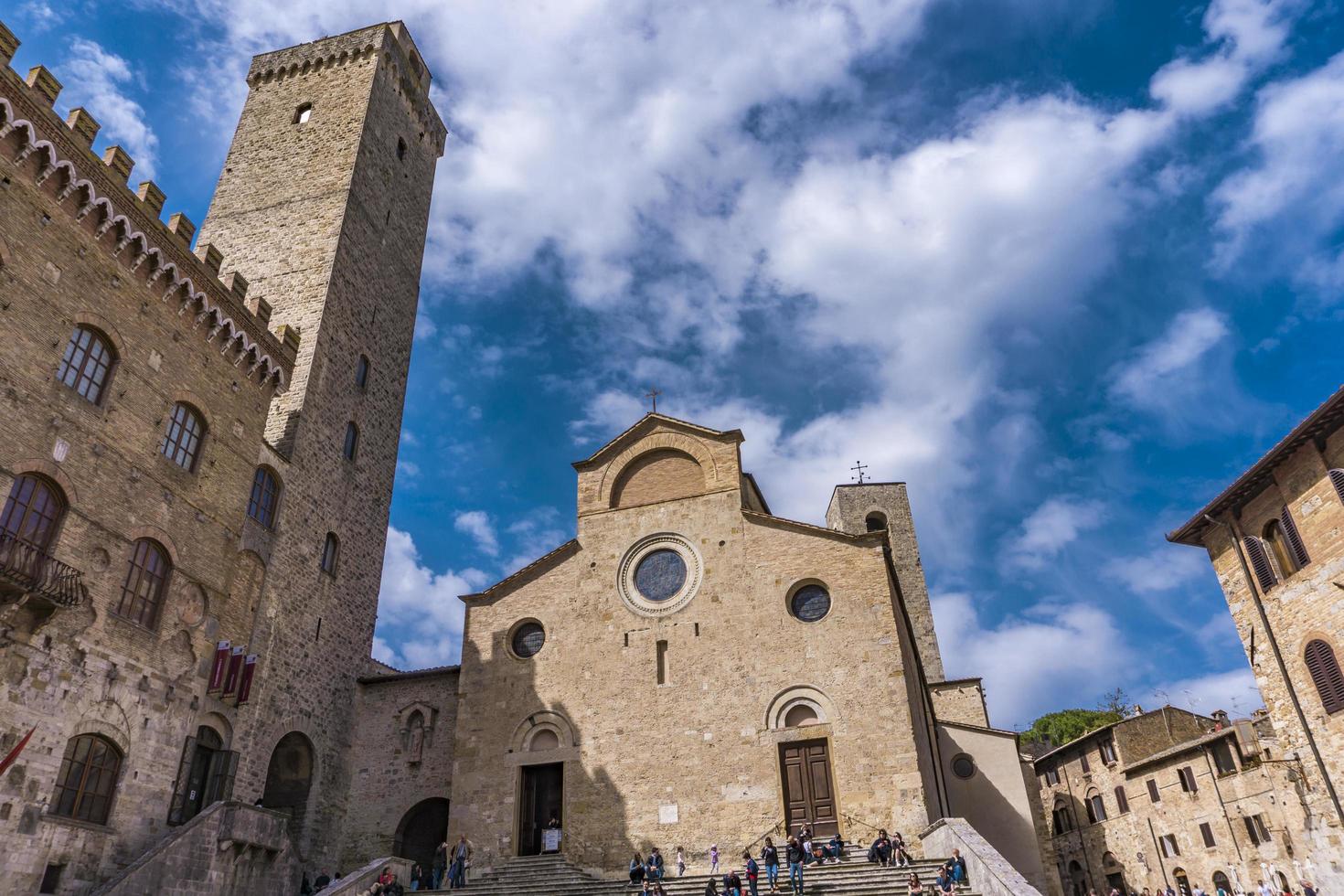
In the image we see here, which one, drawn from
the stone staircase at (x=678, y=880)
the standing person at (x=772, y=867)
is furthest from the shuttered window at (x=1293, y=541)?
the standing person at (x=772, y=867)

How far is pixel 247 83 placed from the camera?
106 feet

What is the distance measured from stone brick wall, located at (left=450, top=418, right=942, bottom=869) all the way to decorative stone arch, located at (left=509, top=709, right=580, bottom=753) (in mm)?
50

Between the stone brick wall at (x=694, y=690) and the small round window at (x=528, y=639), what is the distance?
0.88 feet

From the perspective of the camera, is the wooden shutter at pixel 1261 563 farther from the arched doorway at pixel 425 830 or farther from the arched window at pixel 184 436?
the arched window at pixel 184 436

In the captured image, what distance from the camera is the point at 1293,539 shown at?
19.1 m

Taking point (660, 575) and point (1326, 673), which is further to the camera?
point (660, 575)

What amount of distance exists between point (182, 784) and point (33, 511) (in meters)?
6.15

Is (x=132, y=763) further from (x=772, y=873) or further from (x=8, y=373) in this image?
(x=772, y=873)

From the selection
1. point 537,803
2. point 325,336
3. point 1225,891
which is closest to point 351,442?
point 325,336

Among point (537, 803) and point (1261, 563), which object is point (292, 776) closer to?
point (537, 803)

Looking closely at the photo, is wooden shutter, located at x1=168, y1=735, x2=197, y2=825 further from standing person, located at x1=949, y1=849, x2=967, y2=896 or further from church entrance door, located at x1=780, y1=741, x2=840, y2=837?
standing person, located at x1=949, y1=849, x2=967, y2=896

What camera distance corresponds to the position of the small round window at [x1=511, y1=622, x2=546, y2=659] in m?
22.9

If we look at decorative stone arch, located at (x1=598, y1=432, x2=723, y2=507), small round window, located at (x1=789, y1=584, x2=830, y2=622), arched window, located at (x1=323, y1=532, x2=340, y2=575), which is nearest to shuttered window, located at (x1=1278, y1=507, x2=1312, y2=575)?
small round window, located at (x1=789, y1=584, x2=830, y2=622)

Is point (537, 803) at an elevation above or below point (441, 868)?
above
